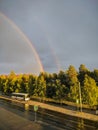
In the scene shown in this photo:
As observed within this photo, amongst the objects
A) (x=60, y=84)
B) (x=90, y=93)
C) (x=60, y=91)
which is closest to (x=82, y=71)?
(x=60, y=84)

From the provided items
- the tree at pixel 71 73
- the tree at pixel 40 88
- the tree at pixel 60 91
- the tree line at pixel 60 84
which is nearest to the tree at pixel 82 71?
the tree line at pixel 60 84

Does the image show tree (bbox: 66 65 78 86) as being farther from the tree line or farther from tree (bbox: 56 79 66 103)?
tree (bbox: 56 79 66 103)

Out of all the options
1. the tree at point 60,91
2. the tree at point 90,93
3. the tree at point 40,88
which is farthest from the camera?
the tree at point 40,88

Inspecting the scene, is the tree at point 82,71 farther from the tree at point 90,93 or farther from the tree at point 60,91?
the tree at point 90,93

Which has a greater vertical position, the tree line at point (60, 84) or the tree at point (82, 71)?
the tree at point (82, 71)

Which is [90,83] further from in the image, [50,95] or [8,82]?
[8,82]

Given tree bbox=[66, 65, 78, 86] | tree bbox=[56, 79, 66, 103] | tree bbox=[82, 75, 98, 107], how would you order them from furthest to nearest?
tree bbox=[66, 65, 78, 86]
tree bbox=[56, 79, 66, 103]
tree bbox=[82, 75, 98, 107]

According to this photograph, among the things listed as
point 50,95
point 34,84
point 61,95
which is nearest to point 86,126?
point 61,95

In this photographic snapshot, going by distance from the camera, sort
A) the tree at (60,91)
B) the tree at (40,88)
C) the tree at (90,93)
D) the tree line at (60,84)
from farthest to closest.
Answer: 1. the tree at (40,88)
2. the tree at (60,91)
3. the tree line at (60,84)
4. the tree at (90,93)

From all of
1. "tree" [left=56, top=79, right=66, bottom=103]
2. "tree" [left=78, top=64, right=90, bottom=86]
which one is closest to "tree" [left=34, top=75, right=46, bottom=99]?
"tree" [left=56, top=79, right=66, bottom=103]

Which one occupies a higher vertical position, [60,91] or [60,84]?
[60,84]

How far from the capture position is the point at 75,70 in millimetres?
90812

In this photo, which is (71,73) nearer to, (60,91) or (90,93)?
(60,91)

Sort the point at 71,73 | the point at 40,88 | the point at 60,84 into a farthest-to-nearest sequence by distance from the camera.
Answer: the point at 71,73 → the point at 40,88 → the point at 60,84
